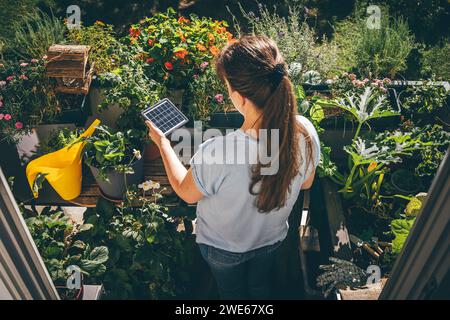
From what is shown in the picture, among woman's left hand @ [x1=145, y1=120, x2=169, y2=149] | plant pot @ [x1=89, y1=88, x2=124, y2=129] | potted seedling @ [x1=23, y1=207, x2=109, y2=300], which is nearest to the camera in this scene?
woman's left hand @ [x1=145, y1=120, x2=169, y2=149]

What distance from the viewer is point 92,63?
2926 millimetres

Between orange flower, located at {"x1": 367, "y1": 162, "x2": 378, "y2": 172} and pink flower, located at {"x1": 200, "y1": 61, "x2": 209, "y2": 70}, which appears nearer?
orange flower, located at {"x1": 367, "y1": 162, "x2": 378, "y2": 172}

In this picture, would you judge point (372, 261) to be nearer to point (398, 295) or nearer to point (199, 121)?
point (398, 295)

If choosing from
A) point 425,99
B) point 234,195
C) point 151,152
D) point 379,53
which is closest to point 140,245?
point 151,152

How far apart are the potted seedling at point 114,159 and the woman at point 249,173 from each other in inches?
15.3

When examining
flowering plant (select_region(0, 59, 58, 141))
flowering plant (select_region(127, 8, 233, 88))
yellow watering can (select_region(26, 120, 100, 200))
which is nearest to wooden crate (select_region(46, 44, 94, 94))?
flowering plant (select_region(0, 59, 58, 141))

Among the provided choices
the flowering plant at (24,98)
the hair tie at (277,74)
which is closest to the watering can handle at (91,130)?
the flowering plant at (24,98)

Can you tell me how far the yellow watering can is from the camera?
92.9 inches

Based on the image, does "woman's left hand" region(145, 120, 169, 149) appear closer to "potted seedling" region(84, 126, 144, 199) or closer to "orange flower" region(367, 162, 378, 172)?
"potted seedling" region(84, 126, 144, 199)

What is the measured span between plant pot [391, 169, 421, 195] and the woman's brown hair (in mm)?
1153

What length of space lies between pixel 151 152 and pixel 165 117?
21.3 inches

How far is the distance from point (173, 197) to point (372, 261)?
3.73ft

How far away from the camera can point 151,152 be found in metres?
2.71

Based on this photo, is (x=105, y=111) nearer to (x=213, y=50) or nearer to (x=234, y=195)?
(x=213, y=50)
